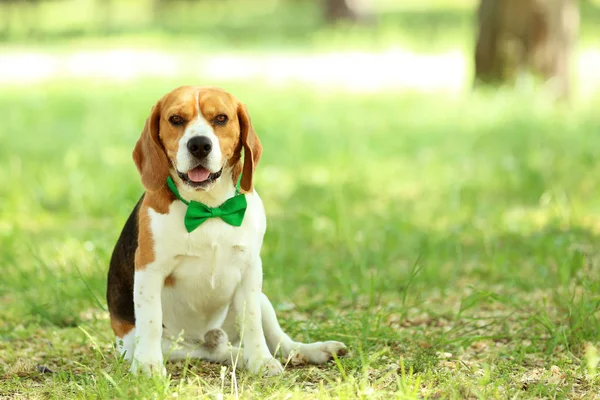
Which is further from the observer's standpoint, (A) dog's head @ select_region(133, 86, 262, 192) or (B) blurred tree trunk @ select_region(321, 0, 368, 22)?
(B) blurred tree trunk @ select_region(321, 0, 368, 22)

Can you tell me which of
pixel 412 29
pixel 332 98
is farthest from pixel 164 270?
pixel 412 29

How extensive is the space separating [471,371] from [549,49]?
7.89m

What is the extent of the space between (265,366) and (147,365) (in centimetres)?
51

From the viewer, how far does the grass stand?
4.27 meters

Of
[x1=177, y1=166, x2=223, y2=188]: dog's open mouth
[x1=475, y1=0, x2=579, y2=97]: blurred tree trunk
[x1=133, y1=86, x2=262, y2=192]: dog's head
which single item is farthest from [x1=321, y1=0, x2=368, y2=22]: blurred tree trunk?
[x1=177, y1=166, x2=223, y2=188]: dog's open mouth

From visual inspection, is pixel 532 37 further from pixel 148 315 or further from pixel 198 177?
pixel 148 315

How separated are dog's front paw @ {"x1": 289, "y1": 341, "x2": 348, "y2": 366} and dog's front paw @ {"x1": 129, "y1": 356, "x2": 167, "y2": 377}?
2.23ft

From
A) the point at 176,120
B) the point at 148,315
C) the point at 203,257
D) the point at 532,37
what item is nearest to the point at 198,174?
the point at 176,120

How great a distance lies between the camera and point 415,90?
1386cm

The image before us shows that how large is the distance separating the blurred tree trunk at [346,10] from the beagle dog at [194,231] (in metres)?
21.6

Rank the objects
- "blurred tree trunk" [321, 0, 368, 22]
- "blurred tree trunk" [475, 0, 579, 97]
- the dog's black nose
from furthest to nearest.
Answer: "blurred tree trunk" [321, 0, 368, 22] → "blurred tree trunk" [475, 0, 579, 97] → the dog's black nose

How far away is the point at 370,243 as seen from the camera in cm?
698

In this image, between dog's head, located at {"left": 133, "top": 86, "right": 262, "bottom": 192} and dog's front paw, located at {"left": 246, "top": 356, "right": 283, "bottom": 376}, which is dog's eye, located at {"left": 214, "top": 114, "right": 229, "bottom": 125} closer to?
dog's head, located at {"left": 133, "top": 86, "right": 262, "bottom": 192}

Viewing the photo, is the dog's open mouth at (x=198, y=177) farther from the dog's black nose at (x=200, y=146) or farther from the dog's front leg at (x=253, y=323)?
the dog's front leg at (x=253, y=323)
